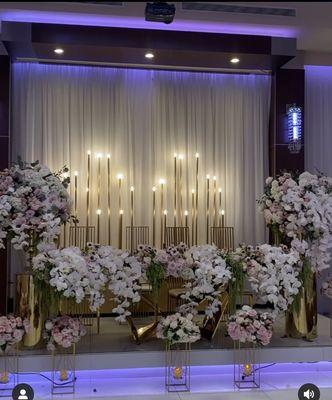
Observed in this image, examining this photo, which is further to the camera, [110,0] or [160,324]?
[110,0]

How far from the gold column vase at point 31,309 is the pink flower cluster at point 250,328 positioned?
5.18ft

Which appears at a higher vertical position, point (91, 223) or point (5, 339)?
point (91, 223)

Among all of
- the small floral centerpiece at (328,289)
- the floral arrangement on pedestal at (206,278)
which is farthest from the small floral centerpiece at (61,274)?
the small floral centerpiece at (328,289)

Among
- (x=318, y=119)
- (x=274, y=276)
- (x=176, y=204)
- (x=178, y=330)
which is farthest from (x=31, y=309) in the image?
(x=318, y=119)

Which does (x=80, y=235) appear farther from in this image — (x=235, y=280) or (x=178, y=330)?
(x=178, y=330)

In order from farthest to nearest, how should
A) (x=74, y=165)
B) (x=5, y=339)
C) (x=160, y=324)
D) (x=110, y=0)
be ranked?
(x=74, y=165) < (x=110, y=0) < (x=160, y=324) < (x=5, y=339)

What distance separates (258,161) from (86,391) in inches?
162

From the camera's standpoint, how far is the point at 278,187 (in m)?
4.74

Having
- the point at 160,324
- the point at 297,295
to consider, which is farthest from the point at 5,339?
the point at 297,295

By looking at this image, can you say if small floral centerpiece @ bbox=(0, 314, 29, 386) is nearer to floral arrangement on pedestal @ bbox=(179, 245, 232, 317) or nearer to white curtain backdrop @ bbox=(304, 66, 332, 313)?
floral arrangement on pedestal @ bbox=(179, 245, 232, 317)

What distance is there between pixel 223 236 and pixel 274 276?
2.72 m

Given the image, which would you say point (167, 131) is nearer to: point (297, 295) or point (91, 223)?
point (91, 223)

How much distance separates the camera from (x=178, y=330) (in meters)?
3.97

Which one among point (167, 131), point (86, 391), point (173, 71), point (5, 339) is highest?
point (173, 71)
